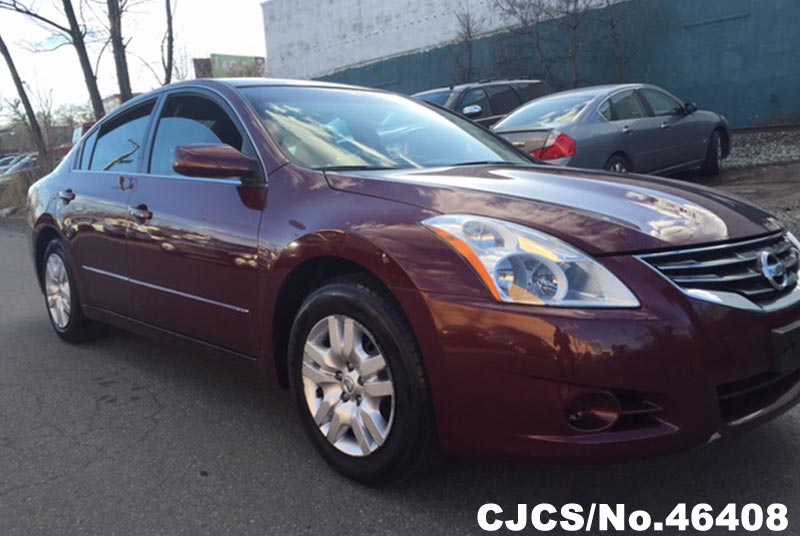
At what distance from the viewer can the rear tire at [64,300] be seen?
486cm

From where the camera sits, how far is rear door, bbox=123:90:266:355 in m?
3.23

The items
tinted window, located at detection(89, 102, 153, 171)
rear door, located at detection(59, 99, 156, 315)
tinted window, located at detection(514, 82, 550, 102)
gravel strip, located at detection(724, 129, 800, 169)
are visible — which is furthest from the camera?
tinted window, located at detection(514, 82, 550, 102)

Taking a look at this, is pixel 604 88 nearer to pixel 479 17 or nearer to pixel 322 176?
pixel 322 176

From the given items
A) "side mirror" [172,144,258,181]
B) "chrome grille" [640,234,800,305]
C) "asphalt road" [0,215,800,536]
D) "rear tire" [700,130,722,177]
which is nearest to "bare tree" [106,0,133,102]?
"rear tire" [700,130,722,177]

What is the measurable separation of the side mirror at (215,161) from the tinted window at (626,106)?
256 inches

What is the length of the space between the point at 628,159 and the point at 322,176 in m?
6.57

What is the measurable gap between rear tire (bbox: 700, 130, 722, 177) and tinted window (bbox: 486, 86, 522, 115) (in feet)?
10.8

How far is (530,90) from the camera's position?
42.8ft

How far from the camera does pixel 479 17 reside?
23.2 metres

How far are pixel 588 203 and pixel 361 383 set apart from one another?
3.45 ft

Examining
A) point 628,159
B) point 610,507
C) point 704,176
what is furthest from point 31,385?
point 704,176

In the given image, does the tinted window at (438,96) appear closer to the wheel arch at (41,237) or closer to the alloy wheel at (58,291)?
the wheel arch at (41,237)

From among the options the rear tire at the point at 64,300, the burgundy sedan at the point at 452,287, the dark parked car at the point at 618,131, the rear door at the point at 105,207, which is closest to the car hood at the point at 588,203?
the burgundy sedan at the point at 452,287

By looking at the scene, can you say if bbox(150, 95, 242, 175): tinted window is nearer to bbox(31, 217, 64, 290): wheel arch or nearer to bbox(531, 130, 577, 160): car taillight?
bbox(31, 217, 64, 290): wheel arch
